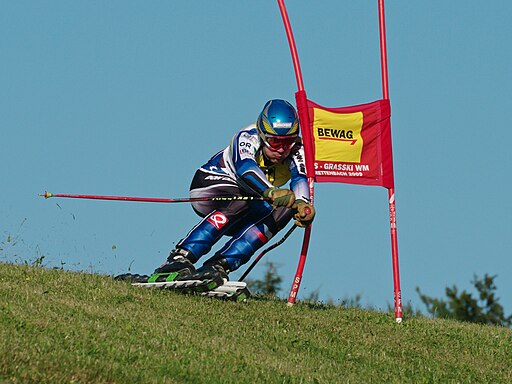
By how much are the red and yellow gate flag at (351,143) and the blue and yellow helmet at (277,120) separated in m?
0.18

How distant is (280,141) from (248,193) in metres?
0.76

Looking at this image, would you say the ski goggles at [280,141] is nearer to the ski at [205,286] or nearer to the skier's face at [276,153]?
the skier's face at [276,153]

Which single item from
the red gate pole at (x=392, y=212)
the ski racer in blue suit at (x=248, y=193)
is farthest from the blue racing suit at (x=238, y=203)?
the red gate pole at (x=392, y=212)

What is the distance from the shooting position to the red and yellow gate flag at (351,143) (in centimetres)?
1255

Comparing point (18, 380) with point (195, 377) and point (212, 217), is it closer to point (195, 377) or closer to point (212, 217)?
point (195, 377)

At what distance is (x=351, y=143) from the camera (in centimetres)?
1262

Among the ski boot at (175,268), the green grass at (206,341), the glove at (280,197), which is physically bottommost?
the green grass at (206,341)

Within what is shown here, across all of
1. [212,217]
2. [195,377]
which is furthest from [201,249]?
[195,377]

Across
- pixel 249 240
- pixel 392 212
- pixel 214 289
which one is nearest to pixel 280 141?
pixel 249 240

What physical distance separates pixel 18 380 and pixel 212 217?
5364 millimetres

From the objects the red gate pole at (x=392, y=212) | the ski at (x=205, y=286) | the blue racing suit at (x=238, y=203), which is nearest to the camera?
the ski at (x=205, y=286)

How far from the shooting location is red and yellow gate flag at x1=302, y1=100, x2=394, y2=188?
12.5 meters

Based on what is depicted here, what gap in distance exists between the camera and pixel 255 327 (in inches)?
428

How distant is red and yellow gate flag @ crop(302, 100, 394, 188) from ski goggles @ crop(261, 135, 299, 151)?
176 millimetres
